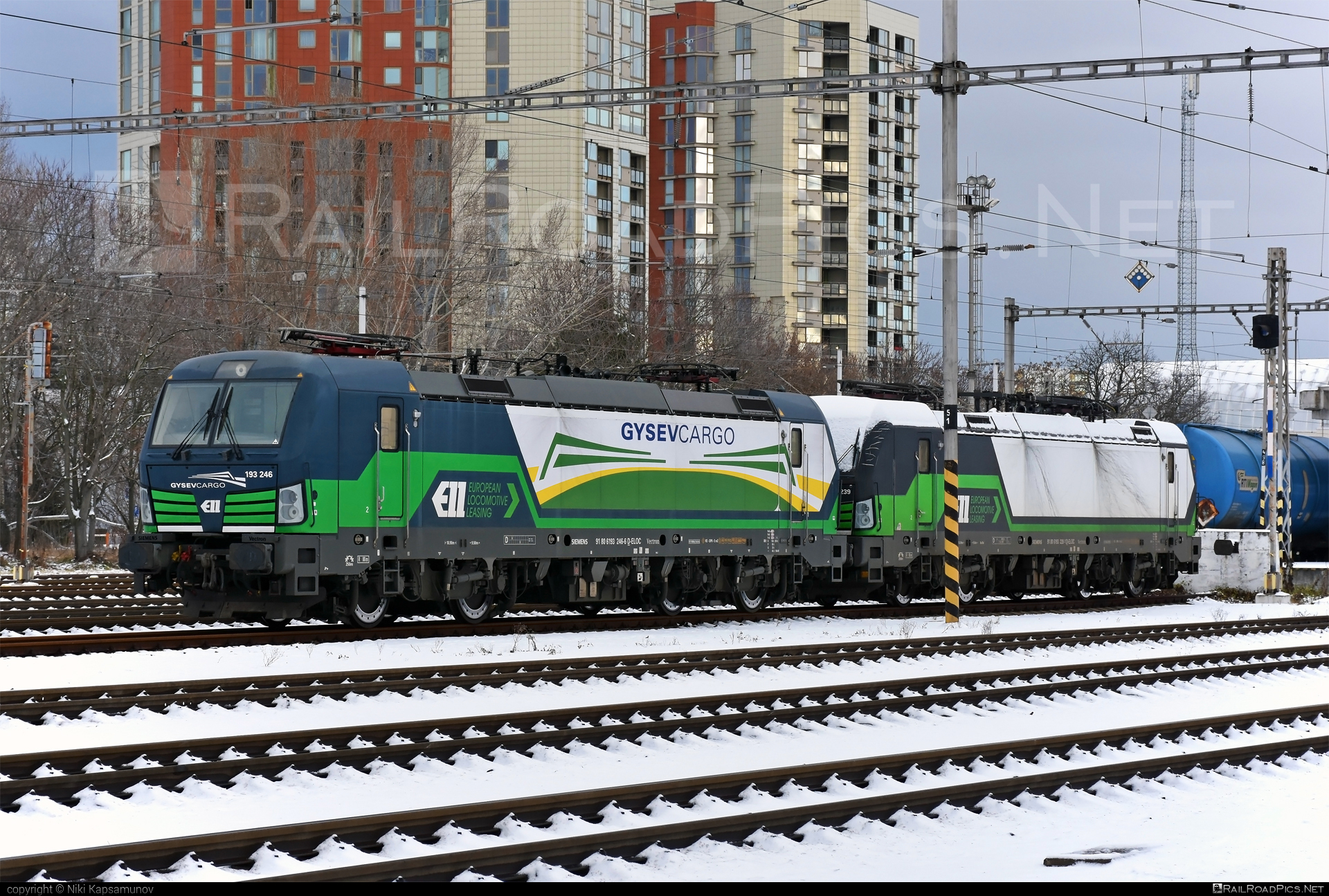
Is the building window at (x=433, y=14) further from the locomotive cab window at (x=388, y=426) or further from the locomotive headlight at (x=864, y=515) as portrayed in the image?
the locomotive cab window at (x=388, y=426)

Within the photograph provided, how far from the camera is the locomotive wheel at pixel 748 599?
25.2 metres

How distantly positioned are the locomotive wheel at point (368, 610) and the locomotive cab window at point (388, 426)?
205cm

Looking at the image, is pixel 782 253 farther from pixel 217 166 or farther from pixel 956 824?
pixel 956 824

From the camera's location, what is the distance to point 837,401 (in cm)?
2759

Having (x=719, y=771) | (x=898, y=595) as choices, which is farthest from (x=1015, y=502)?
(x=719, y=771)

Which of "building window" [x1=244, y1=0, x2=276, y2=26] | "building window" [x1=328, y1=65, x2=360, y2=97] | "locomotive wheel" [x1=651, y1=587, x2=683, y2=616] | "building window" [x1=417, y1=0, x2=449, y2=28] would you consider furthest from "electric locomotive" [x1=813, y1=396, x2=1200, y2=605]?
"building window" [x1=244, y1=0, x2=276, y2=26]

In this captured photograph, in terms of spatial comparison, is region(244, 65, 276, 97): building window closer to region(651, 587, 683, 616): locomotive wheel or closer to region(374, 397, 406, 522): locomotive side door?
region(651, 587, 683, 616): locomotive wheel

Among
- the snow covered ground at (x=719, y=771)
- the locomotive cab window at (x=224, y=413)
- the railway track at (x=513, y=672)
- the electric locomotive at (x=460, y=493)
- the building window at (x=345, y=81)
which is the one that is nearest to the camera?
the snow covered ground at (x=719, y=771)

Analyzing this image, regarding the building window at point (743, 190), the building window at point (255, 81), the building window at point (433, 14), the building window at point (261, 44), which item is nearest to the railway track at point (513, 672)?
the building window at point (255, 81)

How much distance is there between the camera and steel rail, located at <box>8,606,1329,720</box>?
13.5 meters

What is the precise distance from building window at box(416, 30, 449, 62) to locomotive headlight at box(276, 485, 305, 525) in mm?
72587

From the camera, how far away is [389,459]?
789 inches
